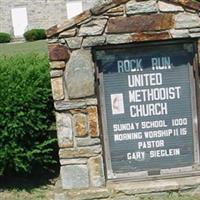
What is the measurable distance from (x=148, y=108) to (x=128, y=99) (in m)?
0.24

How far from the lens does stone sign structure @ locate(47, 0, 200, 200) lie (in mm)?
5473

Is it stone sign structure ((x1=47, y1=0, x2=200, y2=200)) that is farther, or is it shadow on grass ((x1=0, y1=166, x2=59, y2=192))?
shadow on grass ((x1=0, y1=166, x2=59, y2=192))

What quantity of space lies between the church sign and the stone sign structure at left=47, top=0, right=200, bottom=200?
0.04 ft

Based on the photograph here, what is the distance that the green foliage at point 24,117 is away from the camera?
20.1 ft

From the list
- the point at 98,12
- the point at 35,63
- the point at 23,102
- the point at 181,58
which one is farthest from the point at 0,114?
the point at 181,58

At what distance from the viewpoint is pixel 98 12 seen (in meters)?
5.44

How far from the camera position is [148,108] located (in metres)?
5.72

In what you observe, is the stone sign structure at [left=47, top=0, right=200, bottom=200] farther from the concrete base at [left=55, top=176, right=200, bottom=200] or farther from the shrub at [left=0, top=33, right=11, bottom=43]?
the shrub at [left=0, top=33, right=11, bottom=43]

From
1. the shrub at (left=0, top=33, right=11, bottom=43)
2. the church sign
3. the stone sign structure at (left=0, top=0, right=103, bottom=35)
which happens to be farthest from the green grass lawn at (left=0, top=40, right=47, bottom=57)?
the church sign

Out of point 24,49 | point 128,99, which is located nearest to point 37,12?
point 24,49

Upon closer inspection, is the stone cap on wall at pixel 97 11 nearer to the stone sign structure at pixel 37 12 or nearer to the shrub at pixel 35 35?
the shrub at pixel 35 35

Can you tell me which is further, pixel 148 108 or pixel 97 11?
pixel 148 108

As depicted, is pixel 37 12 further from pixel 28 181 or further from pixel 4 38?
pixel 28 181

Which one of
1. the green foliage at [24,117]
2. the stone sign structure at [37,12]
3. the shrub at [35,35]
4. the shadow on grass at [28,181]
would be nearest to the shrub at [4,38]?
the shrub at [35,35]
